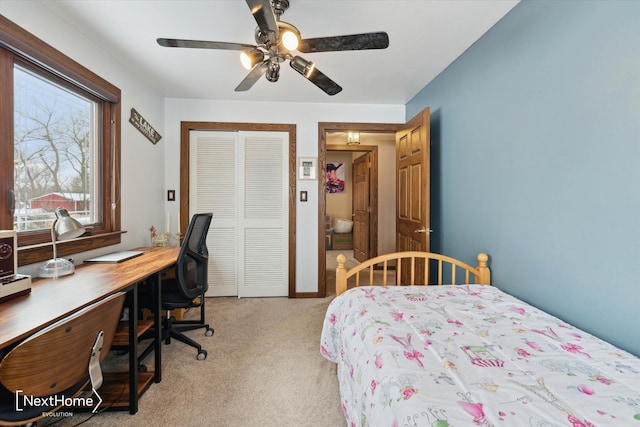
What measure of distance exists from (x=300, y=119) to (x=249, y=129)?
62 centimetres

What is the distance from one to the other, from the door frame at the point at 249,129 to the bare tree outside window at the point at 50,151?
3.41 feet

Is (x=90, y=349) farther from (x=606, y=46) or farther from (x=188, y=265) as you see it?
(x=606, y=46)

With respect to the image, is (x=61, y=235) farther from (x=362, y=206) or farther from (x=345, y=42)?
(x=362, y=206)

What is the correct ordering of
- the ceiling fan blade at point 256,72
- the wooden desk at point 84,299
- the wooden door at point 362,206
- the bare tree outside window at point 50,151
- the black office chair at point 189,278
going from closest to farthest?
the wooden desk at point 84,299 < the bare tree outside window at point 50,151 < the ceiling fan blade at point 256,72 < the black office chair at point 189,278 < the wooden door at point 362,206

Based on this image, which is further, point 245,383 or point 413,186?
point 413,186

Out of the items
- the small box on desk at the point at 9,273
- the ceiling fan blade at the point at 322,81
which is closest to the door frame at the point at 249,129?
the ceiling fan blade at the point at 322,81

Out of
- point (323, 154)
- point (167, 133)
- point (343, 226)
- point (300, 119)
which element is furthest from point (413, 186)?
point (343, 226)

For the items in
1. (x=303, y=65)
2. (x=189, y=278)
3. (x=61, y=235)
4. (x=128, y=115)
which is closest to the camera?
(x=61, y=235)

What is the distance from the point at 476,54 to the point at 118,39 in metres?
2.67

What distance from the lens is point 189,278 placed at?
218 centimetres

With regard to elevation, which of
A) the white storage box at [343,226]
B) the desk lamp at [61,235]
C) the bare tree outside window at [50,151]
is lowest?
the white storage box at [343,226]

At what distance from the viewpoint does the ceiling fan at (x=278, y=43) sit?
139 cm

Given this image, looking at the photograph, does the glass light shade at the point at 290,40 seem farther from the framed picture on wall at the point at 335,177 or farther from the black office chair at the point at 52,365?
the framed picture on wall at the point at 335,177

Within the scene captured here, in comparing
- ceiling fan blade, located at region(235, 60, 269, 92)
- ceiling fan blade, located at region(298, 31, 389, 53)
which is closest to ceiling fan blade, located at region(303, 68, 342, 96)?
ceiling fan blade, located at region(298, 31, 389, 53)
